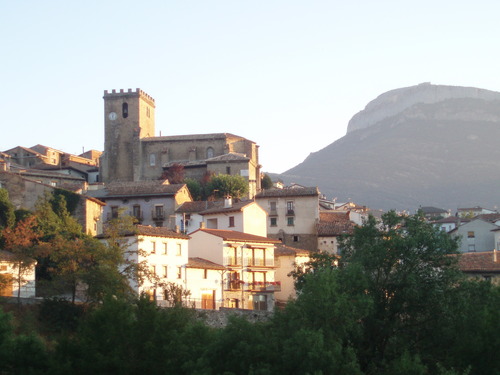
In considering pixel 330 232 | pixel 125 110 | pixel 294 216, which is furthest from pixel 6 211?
pixel 125 110

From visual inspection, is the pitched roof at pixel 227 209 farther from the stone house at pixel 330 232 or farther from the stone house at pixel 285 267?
the stone house at pixel 330 232

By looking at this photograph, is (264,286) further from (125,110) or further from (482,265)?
(125,110)

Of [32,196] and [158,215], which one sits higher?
[32,196]

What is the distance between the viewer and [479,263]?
6222 cm

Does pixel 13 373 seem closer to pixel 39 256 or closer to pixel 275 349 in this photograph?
pixel 275 349

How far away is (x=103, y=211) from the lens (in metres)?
77.6

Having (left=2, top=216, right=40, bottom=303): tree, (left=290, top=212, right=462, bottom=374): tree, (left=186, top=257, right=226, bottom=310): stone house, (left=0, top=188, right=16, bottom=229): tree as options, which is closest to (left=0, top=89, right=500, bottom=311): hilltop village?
(left=186, top=257, right=226, bottom=310): stone house

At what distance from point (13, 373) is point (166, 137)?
243 ft

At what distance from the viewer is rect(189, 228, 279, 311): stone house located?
60.9 m

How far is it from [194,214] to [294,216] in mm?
9248

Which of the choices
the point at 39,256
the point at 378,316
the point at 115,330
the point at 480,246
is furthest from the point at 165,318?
the point at 480,246

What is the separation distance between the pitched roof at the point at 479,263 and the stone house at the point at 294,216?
16443mm

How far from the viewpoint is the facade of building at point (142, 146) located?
10681 cm

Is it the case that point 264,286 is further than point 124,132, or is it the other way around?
point 124,132
